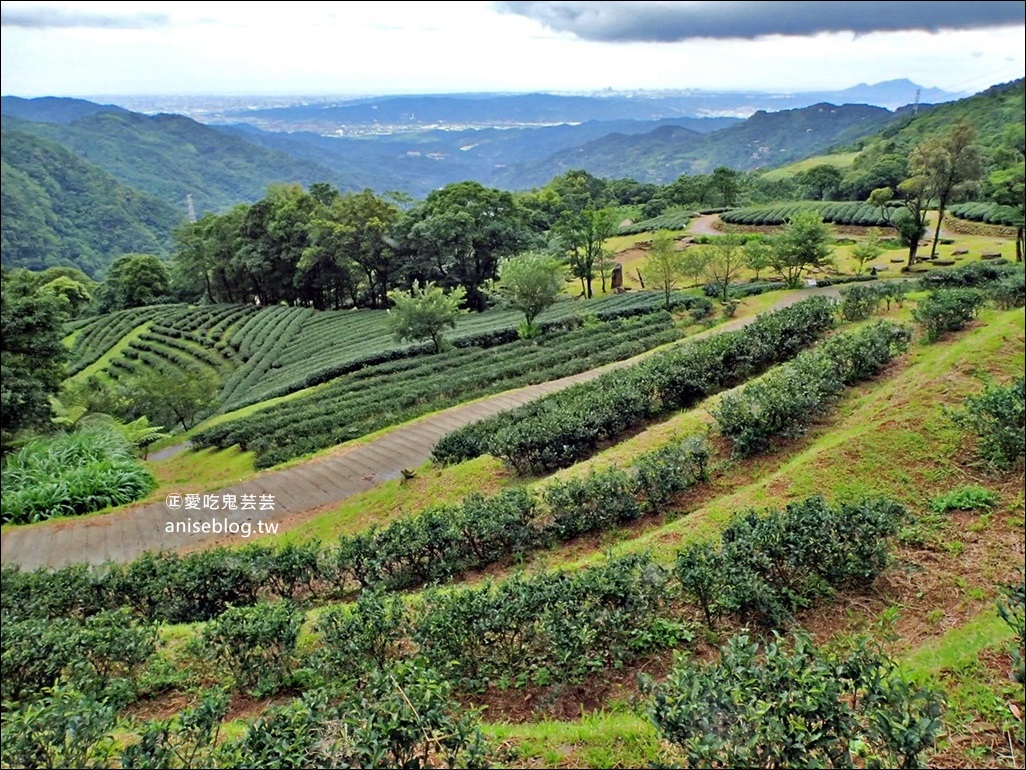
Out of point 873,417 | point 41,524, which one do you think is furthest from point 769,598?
point 41,524

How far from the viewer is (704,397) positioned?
10.3m

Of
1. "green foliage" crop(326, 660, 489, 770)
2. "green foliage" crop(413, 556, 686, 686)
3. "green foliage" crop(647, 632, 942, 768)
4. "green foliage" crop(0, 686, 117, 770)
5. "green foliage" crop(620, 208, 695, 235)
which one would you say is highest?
"green foliage" crop(647, 632, 942, 768)

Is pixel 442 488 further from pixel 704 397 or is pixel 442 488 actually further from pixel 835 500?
pixel 835 500

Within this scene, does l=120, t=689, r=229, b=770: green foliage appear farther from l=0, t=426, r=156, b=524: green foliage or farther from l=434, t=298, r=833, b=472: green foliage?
l=434, t=298, r=833, b=472: green foliage

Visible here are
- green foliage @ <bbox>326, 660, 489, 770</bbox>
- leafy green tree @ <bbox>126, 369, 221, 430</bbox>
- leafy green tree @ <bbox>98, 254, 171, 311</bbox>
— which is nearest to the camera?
green foliage @ <bbox>326, 660, 489, 770</bbox>

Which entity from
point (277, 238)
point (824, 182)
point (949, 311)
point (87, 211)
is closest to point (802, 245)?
point (949, 311)

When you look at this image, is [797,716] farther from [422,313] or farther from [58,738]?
[422,313]

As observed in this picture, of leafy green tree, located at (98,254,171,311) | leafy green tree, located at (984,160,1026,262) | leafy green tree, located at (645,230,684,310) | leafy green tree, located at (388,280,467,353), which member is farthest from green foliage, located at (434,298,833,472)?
leafy green tree, located at (98,254,171,311)

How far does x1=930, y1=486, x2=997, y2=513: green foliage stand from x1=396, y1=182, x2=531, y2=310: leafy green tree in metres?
33.3

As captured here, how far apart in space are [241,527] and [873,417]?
9221 mm

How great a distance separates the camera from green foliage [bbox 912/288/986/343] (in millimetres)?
8969

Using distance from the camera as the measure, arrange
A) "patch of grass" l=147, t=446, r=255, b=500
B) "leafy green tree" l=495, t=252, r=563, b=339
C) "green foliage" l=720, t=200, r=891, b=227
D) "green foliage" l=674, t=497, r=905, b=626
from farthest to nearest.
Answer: "green foliage" l=720, t=200, r=891, b=227
"leafy green tree" l=495, t=252, r=563, b=339
"patch of grass" l=147, t=446, r=255, b=500
"green foliage" l=674, t=497, r=905, b=626

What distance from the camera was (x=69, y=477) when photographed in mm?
7734

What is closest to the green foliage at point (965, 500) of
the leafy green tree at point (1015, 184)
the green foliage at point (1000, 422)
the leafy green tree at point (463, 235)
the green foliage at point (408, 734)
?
the green foliage at point (1000, 422)
